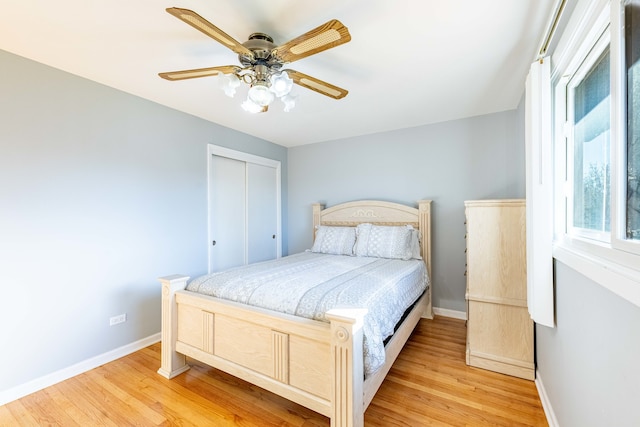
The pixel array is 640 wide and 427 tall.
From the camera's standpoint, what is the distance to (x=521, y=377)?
80.9 inches

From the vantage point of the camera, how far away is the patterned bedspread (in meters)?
1.58

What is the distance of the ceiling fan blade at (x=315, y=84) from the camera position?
1.71m

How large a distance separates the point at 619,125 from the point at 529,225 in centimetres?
91

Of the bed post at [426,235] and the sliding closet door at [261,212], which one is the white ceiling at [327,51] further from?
the sliding closet door at [261,212]

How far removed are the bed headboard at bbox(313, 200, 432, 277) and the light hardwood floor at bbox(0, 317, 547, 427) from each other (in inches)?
55.8

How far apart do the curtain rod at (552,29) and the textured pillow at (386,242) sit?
1957 millimetres

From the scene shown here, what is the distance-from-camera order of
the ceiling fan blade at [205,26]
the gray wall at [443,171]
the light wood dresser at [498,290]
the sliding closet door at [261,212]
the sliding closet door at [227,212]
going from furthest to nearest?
the sliding closet door at [261,212], the sliding closet door at [227,212], the gray wall at [443,171], the light wood dresser at [498,290], the ceiling fan blade at [205,26]

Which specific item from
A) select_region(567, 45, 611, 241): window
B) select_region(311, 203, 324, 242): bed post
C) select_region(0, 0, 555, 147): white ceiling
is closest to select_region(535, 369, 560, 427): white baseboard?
select_region(567, 45, 611, 241): window

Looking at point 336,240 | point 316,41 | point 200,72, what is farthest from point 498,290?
point 200,72

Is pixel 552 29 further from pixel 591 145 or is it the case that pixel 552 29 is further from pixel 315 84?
pixel 315 84

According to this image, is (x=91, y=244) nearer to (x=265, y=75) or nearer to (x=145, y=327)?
(x=145, y=327)

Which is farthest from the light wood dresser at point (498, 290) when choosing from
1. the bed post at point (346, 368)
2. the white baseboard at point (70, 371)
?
the white baseboard at point (70, 371)

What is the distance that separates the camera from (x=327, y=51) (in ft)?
6.11

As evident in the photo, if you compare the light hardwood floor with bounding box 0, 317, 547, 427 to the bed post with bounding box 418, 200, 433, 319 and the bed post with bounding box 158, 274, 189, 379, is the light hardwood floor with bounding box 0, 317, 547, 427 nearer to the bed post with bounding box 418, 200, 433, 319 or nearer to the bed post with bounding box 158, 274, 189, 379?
the bed post with bounding box 158, 274, 189, 379
